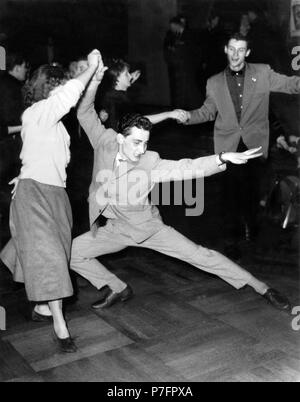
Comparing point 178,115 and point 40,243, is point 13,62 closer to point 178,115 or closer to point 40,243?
point 178,115

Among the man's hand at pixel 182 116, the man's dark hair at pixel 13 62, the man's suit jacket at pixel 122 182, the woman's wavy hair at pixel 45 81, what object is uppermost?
the man's dark hair at pixel 13 62

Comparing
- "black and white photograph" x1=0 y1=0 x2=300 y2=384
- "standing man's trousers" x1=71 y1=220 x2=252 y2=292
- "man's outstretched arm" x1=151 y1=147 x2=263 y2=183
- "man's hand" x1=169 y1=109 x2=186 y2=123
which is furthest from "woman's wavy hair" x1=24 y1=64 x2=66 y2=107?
"man's hand" x1=169 y1=109 x2=186 y2=123

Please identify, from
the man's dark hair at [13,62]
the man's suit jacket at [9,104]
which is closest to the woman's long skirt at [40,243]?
the man's suit jacket at [9,104]

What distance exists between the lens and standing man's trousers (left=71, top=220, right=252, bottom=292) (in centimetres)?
270

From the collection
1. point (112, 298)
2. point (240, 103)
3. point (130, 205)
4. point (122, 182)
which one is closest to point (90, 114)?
point (122, 182)

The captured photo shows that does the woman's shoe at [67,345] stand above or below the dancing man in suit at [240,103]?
below

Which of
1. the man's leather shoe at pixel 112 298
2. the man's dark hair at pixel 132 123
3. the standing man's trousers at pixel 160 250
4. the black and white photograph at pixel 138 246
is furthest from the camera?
the man's leather shoe at pixel 112 298

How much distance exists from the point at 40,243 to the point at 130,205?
2.03ft

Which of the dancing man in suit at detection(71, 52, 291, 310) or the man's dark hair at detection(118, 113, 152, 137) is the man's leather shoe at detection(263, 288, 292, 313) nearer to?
the dancing man in suit at detection(71, 52, 291, 310)

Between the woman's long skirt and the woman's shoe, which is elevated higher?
the woman's long skirt

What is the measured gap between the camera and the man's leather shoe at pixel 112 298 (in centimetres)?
287

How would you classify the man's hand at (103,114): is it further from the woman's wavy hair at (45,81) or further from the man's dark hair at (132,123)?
the woman's wavy hair at (45,81)

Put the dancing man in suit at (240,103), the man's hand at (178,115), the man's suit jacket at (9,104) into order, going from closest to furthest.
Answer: the man's hand at (178,115) → the dancing man in suit at (240,103) → the man's suit jacket at (9,104)
